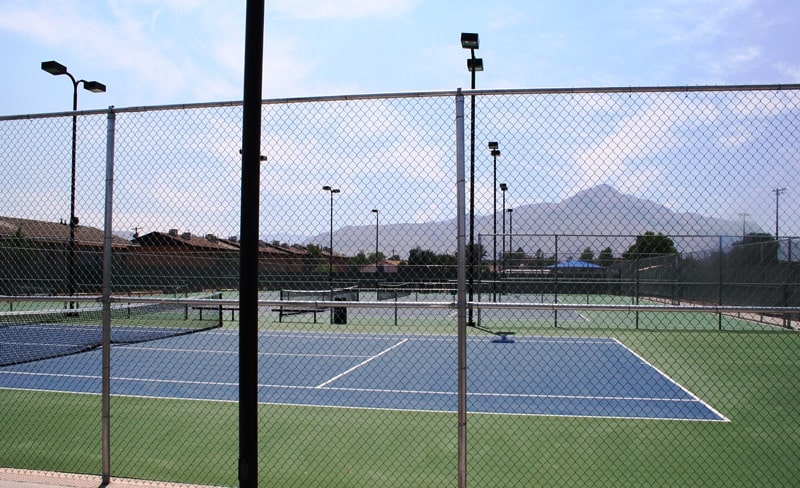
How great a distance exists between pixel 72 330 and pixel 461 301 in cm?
1741

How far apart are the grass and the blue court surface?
0.57 meters

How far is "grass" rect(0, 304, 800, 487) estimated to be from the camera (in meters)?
6.20

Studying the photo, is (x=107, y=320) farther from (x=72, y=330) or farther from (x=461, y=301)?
(x=72, y=330)

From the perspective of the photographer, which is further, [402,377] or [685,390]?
[402,377]

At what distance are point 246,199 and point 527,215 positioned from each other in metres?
2.57

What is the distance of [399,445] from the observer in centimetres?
721

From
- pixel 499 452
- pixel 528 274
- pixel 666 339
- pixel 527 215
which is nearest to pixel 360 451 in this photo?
pixel 499 452

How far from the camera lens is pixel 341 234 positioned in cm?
550

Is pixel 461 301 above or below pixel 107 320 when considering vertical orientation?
above

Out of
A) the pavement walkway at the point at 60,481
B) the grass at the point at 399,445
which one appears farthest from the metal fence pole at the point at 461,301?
the pavement walkway at the point at 60,481

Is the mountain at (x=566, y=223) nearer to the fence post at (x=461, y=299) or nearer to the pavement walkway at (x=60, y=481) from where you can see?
the fence post at (x=461, y=299)

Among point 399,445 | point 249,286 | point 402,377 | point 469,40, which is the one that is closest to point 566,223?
point 249,286

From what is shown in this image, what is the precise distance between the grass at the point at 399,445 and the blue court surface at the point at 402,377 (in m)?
0.57

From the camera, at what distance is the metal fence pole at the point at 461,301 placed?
4660mm
